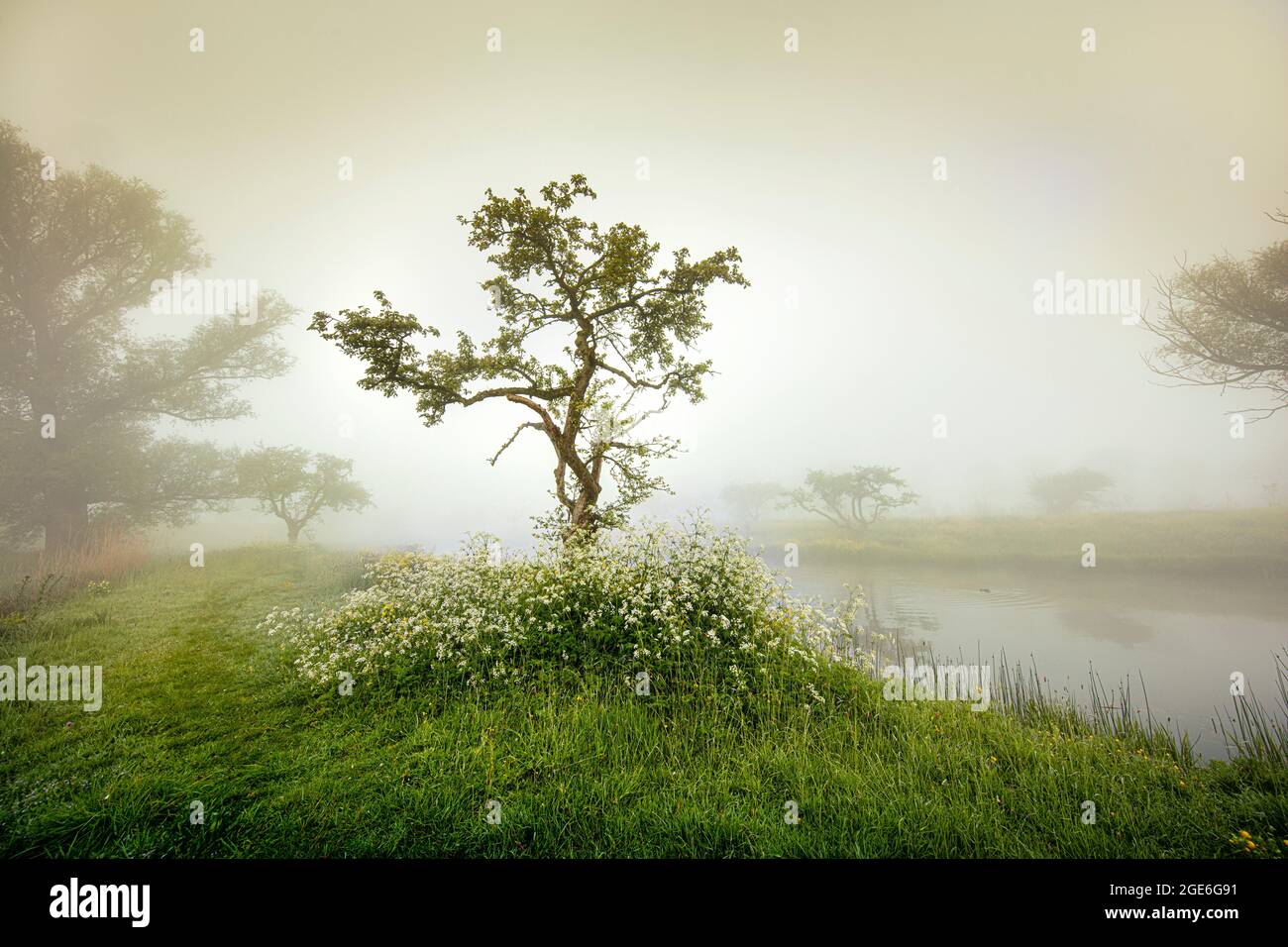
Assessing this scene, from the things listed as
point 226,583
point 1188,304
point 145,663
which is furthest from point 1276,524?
point 226,583

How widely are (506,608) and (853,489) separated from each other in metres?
33.3

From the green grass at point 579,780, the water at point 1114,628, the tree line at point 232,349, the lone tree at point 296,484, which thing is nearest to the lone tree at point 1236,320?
the tree line at point 232,349

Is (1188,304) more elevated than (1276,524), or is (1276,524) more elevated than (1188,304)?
(1188,304)

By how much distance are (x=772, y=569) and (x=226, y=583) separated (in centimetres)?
1653

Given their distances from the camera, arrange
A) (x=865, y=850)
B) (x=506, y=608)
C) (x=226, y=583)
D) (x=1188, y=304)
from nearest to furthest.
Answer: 1. (x=865, y=850)
2. (x=506, y=608)
3. (x=226, y=583)
4. (x=1188, y=304)

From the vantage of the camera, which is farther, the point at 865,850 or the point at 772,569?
the point at 772,569

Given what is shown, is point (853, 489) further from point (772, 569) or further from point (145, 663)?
point (145, 663)

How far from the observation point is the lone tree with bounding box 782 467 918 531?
32.0 metres

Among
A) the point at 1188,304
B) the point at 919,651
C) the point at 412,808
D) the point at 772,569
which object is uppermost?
the point at 1188,304

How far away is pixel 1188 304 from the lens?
45.6 feet

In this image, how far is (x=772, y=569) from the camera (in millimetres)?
7828

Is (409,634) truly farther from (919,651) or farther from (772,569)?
(919,651)

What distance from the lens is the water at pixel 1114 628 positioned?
9695 millimetres

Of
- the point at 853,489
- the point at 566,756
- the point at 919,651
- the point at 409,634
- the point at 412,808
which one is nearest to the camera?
the point at 412,808
